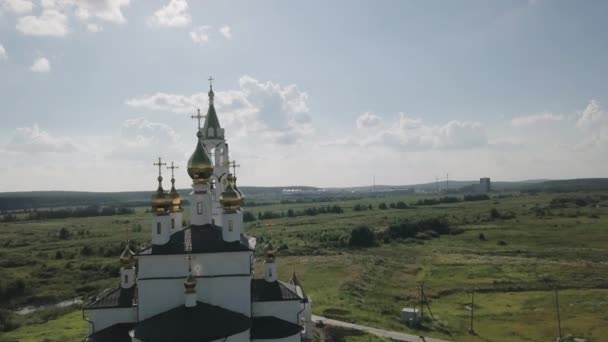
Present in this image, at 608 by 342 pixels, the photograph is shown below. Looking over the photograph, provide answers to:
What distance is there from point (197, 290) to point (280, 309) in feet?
9.76

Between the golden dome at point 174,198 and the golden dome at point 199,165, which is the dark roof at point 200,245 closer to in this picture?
the golden dome at point 174,198

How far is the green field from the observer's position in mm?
23891

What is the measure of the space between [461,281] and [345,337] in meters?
17.8

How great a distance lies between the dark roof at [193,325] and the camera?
492 inches

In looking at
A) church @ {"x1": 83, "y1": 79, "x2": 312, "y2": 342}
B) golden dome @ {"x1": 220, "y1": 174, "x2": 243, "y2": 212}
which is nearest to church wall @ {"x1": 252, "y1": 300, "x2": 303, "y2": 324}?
church @ {"x1": 83, "y1": 79, "x2": 312, "y2": 342}

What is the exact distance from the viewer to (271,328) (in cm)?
1477

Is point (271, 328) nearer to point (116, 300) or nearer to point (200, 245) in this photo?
point (200, 245)

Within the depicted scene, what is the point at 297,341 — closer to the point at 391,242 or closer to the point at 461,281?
the point at 461,281

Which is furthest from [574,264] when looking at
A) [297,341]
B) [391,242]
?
[297,341]

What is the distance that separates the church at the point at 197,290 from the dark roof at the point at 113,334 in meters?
0.03

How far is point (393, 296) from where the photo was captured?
30.0 m

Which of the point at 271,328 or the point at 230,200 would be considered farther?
the point at 230,200

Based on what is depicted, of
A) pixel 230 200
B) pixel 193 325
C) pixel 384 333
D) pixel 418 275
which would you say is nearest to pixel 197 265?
pixel 193 325

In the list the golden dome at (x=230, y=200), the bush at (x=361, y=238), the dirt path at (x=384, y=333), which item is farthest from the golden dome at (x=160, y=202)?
the bush at (x=361, y=238)
